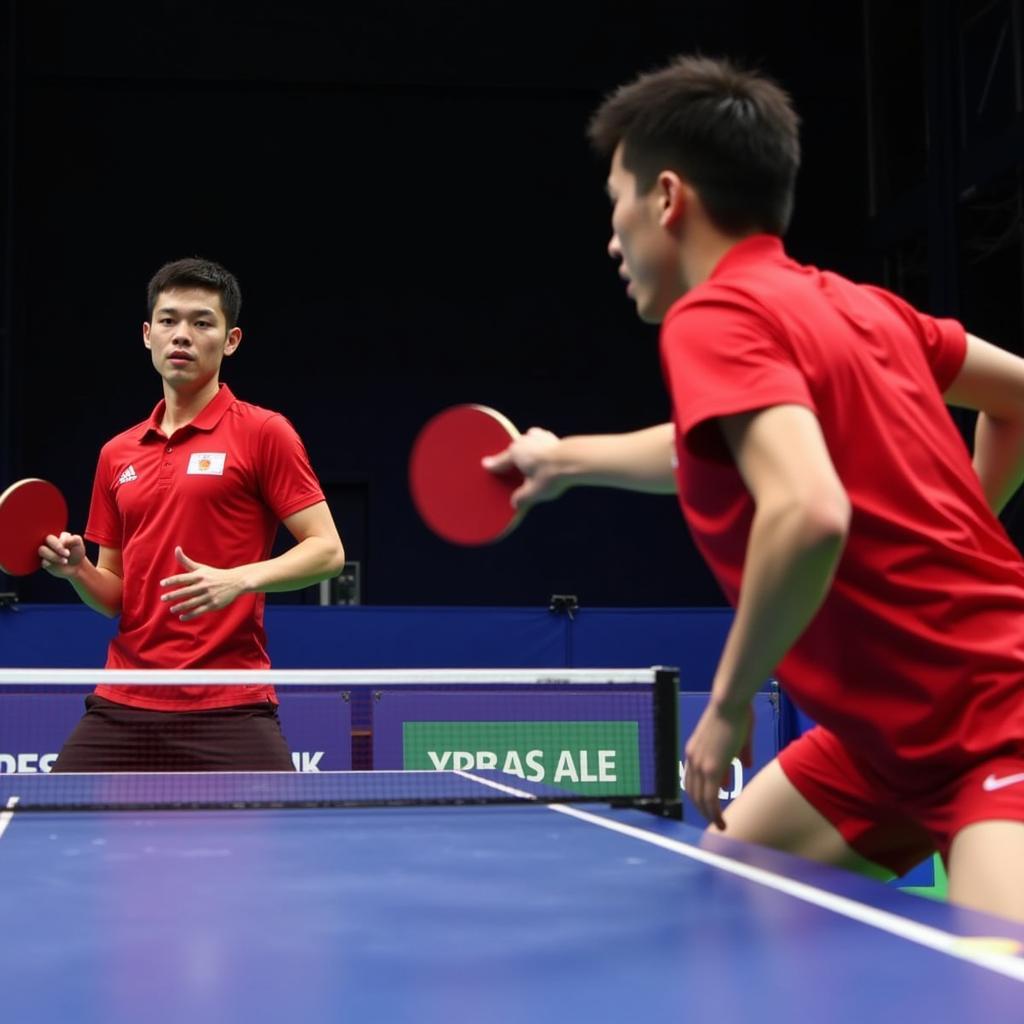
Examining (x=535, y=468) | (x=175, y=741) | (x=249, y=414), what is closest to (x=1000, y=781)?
(x=535, y=468)

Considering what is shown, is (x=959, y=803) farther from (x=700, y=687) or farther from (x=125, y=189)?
(x=125, y=189)

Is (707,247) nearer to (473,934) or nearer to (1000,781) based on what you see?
(1000,781)

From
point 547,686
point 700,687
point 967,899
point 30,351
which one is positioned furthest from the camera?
point 30,351

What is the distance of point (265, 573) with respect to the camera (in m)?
3.31

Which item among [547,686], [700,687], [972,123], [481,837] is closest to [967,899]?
[481,837]

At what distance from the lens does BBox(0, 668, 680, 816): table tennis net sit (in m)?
2.92

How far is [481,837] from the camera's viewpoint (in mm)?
2342

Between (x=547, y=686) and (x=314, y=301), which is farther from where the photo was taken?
(x=314, y=301)

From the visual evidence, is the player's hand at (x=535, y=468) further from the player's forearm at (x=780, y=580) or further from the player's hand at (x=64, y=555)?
the player's hand at (x=64, y=555)

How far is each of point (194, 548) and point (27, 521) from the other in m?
0.42

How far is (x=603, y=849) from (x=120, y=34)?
39.2 ft

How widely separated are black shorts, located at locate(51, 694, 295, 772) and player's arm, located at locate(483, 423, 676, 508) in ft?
5.81

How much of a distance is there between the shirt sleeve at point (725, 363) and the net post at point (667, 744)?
1171mm

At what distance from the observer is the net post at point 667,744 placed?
105 inches
